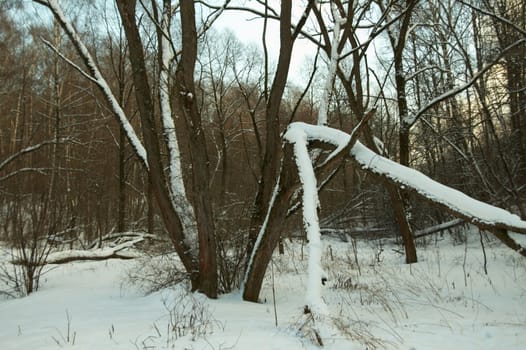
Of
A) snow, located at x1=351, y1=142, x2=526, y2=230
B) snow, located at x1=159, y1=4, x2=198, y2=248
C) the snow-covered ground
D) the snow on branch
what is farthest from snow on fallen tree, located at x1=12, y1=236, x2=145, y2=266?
snow, located at x1=351, y1=142, x2=526, y2=230

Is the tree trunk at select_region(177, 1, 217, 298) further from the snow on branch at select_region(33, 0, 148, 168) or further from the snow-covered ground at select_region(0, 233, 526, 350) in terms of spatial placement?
the snow on branch at select_region(33, 0, 148, 168)

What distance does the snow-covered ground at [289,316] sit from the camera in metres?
2.61

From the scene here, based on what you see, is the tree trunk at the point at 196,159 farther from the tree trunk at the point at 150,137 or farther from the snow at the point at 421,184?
the snow at the point at 421,184

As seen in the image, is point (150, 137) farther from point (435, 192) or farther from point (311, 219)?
point (435, 192)

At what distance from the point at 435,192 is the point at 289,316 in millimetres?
1710

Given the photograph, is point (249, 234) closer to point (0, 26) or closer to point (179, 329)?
point (179, 329)

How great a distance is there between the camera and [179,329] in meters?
2.73

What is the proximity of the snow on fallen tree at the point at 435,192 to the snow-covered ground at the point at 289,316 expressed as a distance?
0.85 metres

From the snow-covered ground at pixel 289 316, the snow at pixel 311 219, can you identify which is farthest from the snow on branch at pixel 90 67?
the snow at pixel 311 219

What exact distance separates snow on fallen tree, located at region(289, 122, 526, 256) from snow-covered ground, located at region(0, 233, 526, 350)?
2.77 ft

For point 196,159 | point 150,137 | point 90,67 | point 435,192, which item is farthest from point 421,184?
point 90,67

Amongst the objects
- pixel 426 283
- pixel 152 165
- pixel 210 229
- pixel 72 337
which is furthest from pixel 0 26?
pixel 426 283

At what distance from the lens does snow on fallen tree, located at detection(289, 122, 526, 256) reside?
289 centimetres

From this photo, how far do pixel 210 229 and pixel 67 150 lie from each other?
1479 cm
